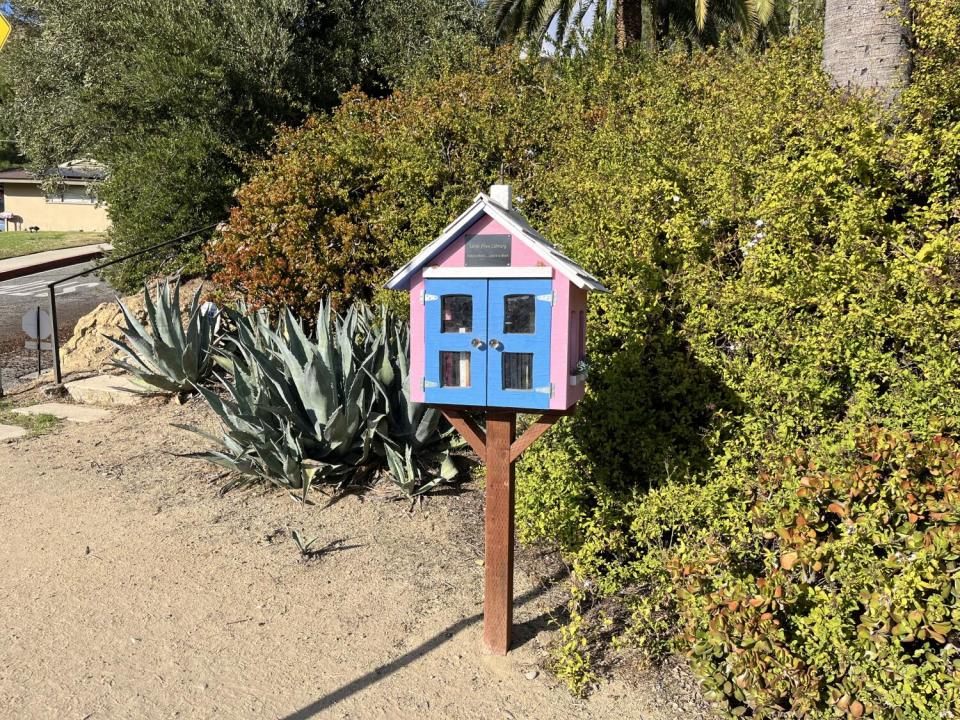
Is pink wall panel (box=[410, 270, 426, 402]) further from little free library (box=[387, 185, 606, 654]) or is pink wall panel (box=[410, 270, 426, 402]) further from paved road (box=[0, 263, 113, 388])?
paved road (box=[0, 263, 113, 388])

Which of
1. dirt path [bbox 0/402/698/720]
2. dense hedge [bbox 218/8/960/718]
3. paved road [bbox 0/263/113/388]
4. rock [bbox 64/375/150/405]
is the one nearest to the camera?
dense hedge [bbox 218/8/960/718]

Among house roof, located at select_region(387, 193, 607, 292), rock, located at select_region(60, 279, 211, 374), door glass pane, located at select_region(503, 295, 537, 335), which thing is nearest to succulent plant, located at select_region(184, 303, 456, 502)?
house roof, located at select_region(387, 193, 607, 292)

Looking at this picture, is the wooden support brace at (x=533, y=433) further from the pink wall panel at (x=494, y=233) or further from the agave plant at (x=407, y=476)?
the agave plant at (x=407, y=476)

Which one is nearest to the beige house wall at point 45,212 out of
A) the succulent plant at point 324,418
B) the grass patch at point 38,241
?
the grass patch at point 38,241

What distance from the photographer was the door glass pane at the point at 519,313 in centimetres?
311

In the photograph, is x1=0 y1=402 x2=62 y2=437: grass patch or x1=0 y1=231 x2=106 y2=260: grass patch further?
x1=0 y1=231 x2=106 y2=260: grass patch

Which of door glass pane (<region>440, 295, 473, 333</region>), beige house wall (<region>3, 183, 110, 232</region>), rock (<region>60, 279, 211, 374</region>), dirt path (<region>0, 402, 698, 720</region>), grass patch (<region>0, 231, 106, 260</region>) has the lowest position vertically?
dirt path (<region>0, 402, 698, 720</region>)

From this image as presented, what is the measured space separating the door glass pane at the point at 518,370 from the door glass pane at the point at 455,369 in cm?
17

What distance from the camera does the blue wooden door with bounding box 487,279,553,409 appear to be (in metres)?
3.08

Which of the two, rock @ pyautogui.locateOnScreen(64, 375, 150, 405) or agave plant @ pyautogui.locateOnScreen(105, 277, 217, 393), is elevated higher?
agave plant @ pyautogui.locateOnScreen(105, 277, 217, 393)

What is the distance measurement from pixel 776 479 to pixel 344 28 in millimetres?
12886

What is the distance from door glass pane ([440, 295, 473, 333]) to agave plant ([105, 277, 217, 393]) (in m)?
4.31

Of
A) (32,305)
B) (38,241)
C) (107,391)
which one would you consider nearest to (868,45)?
(107,391)

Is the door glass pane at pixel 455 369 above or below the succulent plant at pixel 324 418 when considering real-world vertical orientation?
above
